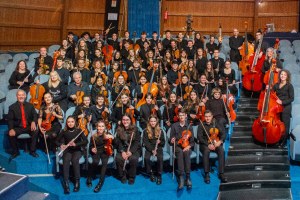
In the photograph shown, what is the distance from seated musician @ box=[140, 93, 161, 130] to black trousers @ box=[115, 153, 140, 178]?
67cm

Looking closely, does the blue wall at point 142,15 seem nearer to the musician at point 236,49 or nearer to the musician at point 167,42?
the musician at point 167,42

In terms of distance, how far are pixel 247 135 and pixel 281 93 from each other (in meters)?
0.78

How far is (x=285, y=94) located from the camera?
Answer: 5656 millimetres

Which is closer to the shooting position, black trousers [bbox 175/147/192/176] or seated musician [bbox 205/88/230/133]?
black trousers [bbox 175/147/192/176]

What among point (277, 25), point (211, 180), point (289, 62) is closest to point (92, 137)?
point (211, 180)

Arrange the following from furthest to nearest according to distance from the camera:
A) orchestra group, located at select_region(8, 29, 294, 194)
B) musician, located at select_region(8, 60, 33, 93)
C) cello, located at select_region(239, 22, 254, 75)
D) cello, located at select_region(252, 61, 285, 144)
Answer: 1. cello, located at select_region(239, 22, 254, 75)
2. musician, located at select_region(8, 60, 33, 93)
3. orchestra group, located at select_region(8, 29, 294, 194)
4. cello, located at select_region(252, 61, 285, 144)

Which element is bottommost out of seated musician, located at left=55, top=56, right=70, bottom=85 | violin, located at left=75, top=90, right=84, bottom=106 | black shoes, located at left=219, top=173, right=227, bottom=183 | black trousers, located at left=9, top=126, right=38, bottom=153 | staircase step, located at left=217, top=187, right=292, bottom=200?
staircase step, located at left=217, top=187, right=292, bottom=200

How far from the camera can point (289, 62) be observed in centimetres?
746

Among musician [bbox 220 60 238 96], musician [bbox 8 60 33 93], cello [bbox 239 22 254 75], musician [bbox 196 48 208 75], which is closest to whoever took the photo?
musician [bbox 8 60 33 93]

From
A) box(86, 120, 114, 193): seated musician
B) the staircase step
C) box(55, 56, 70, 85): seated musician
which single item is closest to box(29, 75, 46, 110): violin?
box(55, 56, 70, 85): seated musician

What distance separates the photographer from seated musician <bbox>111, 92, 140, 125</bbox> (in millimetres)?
5820

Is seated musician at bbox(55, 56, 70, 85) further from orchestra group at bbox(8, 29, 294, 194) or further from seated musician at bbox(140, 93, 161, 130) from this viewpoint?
seated musician at bbox(140, 93, 161, 130)

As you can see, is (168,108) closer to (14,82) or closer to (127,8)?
(14,82)

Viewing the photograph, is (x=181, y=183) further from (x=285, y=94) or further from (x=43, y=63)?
(x=43, y=63)
